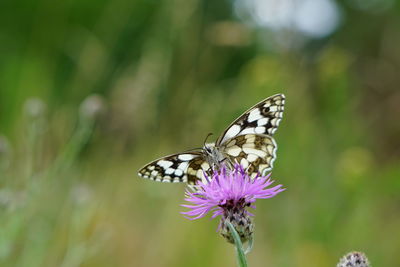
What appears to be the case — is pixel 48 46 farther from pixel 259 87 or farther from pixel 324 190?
pixel 324 190

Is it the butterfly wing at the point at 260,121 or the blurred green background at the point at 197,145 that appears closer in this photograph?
the butterfly wing at the point at 260,121

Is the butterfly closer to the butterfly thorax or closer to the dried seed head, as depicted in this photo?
the butterfly thorax

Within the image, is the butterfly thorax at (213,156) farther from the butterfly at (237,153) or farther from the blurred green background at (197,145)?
the blurred green background at (197,145)

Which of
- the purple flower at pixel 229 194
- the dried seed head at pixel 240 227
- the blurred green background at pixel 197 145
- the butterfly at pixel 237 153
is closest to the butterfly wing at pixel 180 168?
the butterfly at pixel 237 153

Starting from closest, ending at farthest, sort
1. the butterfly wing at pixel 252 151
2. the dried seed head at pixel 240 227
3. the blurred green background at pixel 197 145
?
the dried seed head at pixel 240 227 → the butterfly wing at pixel 252 151 → the blurred green background at pixel 197 145

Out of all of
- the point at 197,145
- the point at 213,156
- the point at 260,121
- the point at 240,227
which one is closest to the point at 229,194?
the point at 240,227

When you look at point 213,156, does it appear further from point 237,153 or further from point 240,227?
point 240,227

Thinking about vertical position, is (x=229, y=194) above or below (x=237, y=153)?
below
